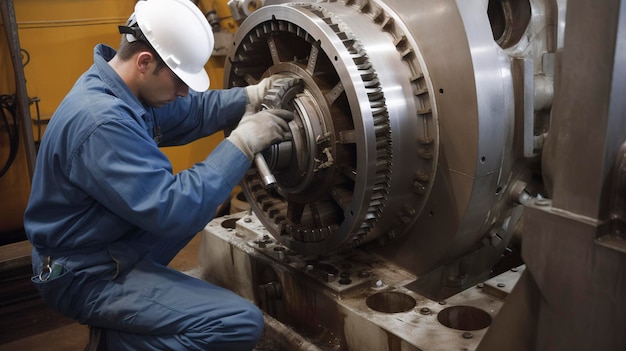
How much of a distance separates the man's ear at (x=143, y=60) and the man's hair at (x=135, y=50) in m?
0.01

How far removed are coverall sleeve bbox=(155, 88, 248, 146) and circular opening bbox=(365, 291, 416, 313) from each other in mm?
663

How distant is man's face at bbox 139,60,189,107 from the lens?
1.46 meters

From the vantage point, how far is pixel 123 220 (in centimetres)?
141

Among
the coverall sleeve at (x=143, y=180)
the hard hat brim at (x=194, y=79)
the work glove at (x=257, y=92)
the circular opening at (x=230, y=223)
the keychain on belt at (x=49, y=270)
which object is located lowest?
the circular opening at (x=230, y=223)

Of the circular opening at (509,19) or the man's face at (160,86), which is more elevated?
the circular opening at (509,19)

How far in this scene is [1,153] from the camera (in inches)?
113

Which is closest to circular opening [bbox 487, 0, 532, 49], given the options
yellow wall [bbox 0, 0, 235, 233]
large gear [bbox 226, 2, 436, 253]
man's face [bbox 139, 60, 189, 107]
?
large gear [bbox 226, 2, 436, 253]

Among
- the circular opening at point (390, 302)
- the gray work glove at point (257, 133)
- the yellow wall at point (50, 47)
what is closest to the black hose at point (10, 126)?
the yellow wall at point (50, 47)

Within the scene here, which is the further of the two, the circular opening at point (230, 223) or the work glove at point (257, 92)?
the circular opening at point (230, 223)

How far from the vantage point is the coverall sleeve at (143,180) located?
1267 millimetres

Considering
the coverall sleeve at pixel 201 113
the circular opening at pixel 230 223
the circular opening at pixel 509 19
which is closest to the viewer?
the circular opening at pixel 509 19

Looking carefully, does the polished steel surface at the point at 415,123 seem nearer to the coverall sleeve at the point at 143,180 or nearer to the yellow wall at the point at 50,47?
the coverall sleeve at the point at 143,180

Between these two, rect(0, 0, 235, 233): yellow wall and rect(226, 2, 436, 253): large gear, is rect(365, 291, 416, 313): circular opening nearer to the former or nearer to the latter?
rect(226, 2, 436, 253): large gear

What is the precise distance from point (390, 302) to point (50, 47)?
7.44 ft
